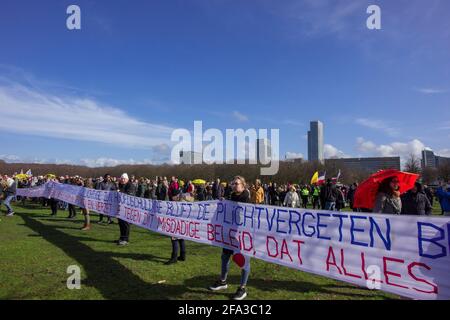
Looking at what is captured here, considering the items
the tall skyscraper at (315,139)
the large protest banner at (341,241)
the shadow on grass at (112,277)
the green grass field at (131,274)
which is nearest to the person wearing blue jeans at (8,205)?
the green grass field at (131,274)

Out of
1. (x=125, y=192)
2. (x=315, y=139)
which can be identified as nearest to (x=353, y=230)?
(x=125, y=192)

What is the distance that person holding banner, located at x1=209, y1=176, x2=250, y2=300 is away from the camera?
609 centimetres

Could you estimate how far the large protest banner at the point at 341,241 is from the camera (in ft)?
14.2

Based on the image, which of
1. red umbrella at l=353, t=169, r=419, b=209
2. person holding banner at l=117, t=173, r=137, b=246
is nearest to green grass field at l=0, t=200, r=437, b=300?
person holding banner at l=117, t=173, r=137, b=246

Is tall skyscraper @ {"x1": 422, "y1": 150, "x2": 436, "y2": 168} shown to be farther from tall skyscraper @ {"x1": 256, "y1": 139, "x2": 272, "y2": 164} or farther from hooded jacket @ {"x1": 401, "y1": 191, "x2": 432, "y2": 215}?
hooded jacket @ {"x1": 401, "y1": 191, "x2": 432, "y2": 215}

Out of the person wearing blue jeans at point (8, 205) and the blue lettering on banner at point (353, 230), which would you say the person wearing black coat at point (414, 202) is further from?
the person wearing blue jeans at point (8, 205)

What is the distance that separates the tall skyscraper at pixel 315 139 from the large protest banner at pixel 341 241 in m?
177

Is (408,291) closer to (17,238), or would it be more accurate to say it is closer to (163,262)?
(163,262)

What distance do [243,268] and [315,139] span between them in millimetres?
188344

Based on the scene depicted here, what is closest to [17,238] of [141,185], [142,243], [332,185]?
[142,243]

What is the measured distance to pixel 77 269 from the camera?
297 inches

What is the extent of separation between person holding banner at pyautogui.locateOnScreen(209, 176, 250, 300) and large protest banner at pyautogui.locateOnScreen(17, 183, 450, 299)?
0.51 feet

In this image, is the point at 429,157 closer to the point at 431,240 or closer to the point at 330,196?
the point at 330,196
